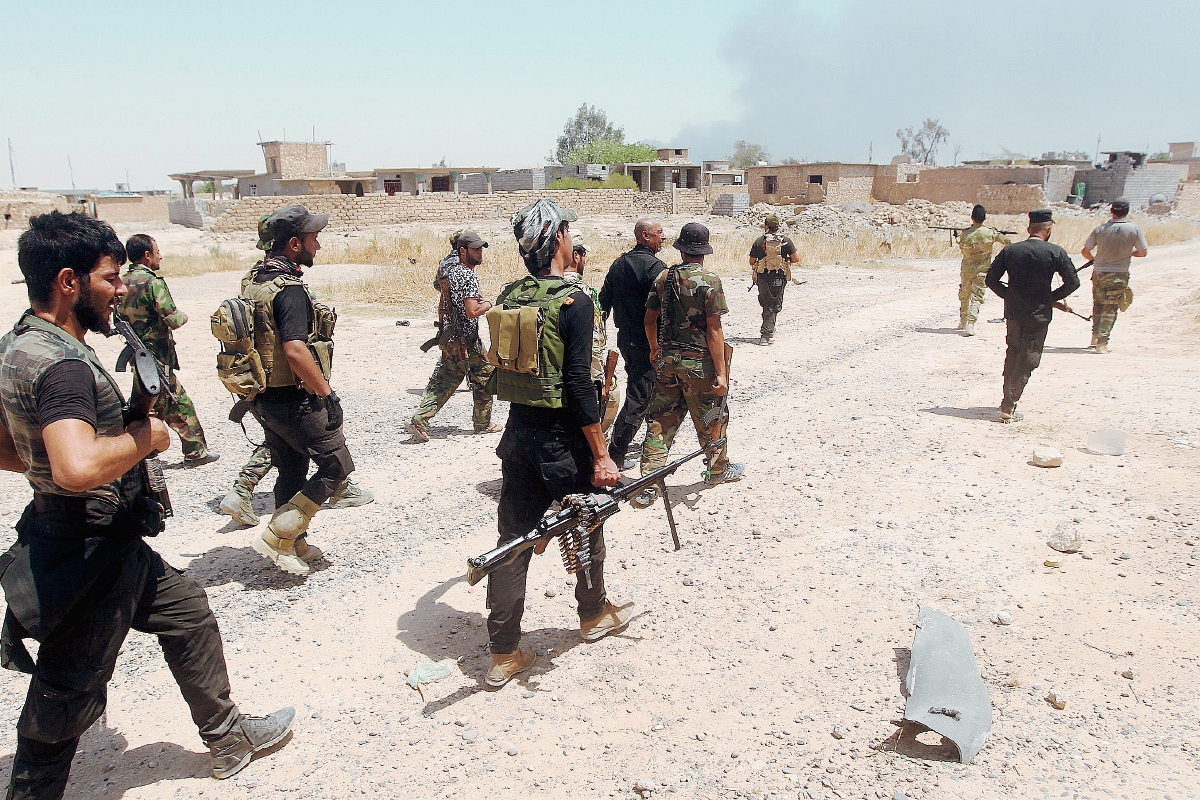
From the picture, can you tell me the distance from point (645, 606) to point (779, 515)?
1366mm

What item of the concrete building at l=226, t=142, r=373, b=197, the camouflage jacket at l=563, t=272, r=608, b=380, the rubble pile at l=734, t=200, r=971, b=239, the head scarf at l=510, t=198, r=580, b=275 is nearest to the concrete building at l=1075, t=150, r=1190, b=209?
the rubble pile at l=734, t=200, r=971, b=239

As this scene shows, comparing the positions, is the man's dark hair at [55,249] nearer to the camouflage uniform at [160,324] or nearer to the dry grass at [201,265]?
the camouflage uniform at [160,324]

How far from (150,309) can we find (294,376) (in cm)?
274

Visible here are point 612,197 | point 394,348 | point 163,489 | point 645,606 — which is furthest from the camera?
point 612,197

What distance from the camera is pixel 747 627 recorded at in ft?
12.1

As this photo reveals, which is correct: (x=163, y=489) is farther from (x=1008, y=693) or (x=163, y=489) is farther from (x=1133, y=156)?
(x=1133, y=156)

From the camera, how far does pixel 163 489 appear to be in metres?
2.59

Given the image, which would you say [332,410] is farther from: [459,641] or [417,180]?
[417,180]

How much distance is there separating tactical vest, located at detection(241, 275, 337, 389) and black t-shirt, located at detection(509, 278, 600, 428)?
1468 millimetres

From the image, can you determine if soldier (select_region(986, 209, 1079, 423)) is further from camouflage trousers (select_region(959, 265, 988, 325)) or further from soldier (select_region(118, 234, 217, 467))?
soldier (select_region(118, 234, 217, 467))

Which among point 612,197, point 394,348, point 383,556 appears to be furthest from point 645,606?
point 612,197

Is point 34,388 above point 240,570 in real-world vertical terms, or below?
above

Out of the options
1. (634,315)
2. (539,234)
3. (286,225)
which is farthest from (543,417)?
(634,315)

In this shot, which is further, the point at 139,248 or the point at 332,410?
the point at 139,248
